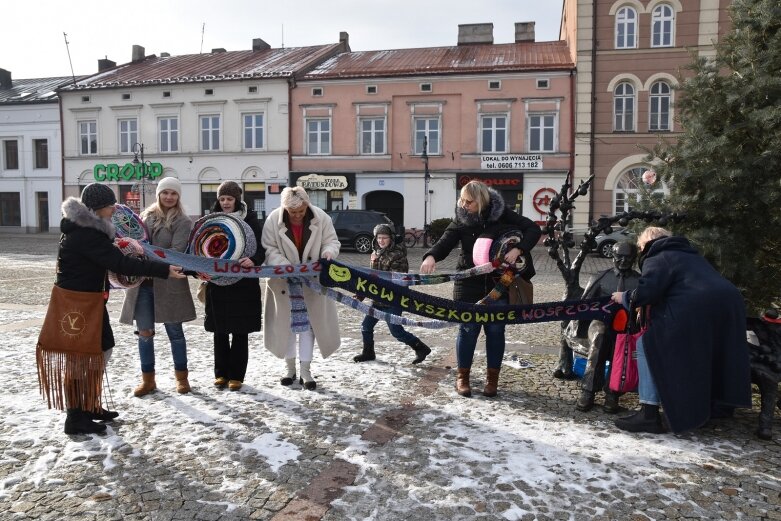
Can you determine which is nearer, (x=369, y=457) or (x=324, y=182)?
(x=369, y=457)

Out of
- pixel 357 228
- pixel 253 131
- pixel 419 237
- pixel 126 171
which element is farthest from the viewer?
pixel 126 171

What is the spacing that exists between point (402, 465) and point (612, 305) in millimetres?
2026

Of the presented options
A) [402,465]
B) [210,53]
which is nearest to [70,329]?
[402,465]

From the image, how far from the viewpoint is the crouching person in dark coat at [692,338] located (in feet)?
13.0

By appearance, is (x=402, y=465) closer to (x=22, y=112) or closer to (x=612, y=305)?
(x=612, y=305)

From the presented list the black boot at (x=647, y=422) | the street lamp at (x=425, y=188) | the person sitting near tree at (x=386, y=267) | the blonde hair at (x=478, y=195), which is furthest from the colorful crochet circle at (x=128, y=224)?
the street lamp at (x=425, y=188)

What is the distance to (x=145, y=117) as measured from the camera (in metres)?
30.8

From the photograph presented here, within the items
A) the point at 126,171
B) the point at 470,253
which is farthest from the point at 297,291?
the point at 126,171

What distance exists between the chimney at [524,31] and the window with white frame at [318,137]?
36.1 feet

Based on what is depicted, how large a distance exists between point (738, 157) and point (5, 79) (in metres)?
44.3

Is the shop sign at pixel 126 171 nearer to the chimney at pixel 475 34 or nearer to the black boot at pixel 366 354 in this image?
the chimney at pixel 475 34

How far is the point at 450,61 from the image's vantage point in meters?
28.2

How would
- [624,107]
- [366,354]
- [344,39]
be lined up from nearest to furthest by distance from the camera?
[366,354] → [624,107] → [344,39]

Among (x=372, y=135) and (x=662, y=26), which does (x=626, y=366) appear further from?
(x=372, y=135)
